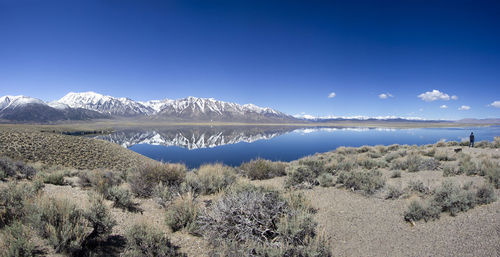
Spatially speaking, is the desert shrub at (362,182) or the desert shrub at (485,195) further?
the desert shrub at (362,182)

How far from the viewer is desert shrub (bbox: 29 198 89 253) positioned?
2.94 m

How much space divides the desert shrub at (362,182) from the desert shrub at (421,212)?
5.84 ft

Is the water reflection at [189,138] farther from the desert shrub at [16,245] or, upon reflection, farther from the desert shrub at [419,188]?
the desert shrub at [16,245]

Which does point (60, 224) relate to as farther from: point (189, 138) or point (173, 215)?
point (189, 138)

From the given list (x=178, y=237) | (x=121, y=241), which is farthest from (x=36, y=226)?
(x=178, y=237)

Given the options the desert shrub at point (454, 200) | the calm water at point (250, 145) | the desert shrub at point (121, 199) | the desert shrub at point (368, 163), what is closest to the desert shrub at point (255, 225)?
the desert shrub at point (121, 199)

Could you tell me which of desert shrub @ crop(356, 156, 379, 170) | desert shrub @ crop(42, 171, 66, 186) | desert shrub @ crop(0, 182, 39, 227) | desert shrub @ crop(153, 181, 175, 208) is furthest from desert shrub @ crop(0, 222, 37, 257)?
desert shrub @ crop(356, 156, 379, 170)

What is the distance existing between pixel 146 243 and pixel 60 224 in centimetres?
126

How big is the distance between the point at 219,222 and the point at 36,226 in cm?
270

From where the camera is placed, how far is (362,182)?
7.28m

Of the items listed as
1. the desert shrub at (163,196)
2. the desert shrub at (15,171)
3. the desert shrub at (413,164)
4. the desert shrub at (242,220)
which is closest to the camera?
the desert shrub at (242,220)

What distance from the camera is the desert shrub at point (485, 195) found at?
16.9 feet

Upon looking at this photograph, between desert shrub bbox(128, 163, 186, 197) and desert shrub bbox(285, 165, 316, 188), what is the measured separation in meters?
3.89

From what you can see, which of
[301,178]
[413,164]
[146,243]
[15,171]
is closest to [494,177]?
[413,164]
